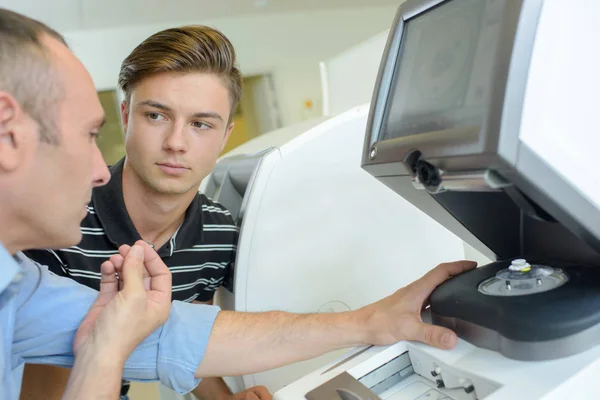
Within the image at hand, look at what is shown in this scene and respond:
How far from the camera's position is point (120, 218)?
1.12 metres

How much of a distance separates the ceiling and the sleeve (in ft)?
9.59

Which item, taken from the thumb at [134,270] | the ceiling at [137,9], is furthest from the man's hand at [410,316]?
the ceiling at [137,9]

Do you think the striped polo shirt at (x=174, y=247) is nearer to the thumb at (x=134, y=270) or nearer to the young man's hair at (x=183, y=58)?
the young man's hair at (x=183, y=58)

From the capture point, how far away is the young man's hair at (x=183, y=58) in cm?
108

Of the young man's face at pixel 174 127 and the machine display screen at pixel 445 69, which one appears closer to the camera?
the machine display screen at pixel 445 69

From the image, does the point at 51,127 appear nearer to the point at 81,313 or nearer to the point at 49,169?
the point at 49,169

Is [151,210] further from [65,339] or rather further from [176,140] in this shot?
[65,339]

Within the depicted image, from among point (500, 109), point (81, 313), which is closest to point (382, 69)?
point (500, 109)

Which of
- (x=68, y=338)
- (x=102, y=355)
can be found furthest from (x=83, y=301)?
(x=102, y=355)

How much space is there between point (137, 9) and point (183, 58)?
288cm

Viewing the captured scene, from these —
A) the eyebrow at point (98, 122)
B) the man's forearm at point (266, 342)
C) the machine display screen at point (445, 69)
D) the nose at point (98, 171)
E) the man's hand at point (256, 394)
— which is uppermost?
the machine display screen at point (445, 69)

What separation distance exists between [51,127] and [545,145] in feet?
1.66

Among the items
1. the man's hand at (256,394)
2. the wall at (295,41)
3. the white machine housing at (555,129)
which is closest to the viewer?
the white machine housing at (555,129)

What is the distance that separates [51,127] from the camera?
0.60 metres
